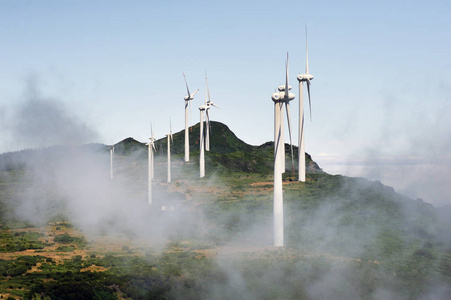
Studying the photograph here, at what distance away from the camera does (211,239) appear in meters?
102

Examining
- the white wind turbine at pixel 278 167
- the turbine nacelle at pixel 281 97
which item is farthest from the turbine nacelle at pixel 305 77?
the white wind turbine at pixel 278 167

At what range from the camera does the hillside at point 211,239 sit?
6694 cm

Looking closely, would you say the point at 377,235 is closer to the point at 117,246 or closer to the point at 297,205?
the point at 297,205

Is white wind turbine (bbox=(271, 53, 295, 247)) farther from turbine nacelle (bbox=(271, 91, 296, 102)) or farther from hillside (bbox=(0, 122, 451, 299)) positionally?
hillside (bbox=(0, 122, 451, 299))

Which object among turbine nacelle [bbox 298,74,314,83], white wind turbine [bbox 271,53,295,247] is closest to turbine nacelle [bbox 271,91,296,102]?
white wind turbine [bbox 271,53,295,247]

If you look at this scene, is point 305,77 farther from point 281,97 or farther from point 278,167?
point 278,167

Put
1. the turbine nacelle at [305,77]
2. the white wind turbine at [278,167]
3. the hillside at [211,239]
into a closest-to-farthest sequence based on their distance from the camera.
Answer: the hillside at [211,239] < the white wind turbine at [278,167] < the turbine nacelle at [305,77]

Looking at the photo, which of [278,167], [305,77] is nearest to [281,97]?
[278,167]

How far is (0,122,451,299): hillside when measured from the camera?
66.9 metres

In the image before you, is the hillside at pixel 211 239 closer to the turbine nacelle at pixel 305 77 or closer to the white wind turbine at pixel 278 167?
the white wind turbine at pixel 278 167

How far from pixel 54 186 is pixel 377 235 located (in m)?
111

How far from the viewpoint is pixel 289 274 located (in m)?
72.2

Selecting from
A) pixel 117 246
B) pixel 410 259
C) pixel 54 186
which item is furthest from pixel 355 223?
pixel 54 186

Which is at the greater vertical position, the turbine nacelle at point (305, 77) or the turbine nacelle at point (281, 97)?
the turbine nacelle at point (305, 77)
